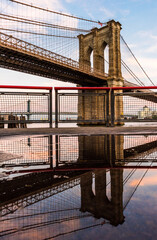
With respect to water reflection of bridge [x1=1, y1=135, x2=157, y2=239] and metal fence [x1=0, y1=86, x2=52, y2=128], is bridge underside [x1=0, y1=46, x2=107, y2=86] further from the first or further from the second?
water reflection of bridge [x1=1, y1=135, x2=157, y2=239]

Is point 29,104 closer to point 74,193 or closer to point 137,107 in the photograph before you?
point 137,107

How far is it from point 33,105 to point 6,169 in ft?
12.5

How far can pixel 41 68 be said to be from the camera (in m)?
19.5

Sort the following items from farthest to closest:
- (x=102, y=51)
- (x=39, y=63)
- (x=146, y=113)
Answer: (x=102, y=51)
(x=39, y=63)
(x=146, y=113)

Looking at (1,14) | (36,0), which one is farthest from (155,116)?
(36,0)

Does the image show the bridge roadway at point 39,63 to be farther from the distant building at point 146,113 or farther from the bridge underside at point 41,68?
the distant building at point 146,113

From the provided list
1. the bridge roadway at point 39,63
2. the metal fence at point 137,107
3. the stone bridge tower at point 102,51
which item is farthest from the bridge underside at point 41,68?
the metal fence at point 137,107

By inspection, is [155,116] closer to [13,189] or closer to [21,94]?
[21,94]

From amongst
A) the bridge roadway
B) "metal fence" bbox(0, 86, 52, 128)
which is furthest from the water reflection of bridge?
the bridge roadway

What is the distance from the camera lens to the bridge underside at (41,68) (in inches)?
656

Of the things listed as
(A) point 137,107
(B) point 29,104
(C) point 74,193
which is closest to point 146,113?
(A) point 137,107

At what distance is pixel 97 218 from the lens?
609 mm

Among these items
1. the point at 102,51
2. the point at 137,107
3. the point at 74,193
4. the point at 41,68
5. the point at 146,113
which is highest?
the point at 102,51

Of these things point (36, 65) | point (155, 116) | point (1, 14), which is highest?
point (1, 14)
